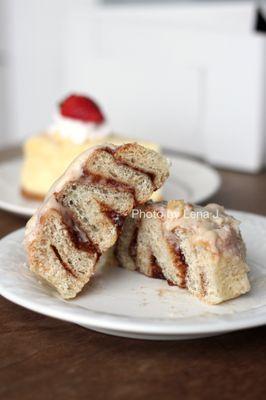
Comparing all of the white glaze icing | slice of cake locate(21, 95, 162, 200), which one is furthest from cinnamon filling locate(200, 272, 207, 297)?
slice of cake locate(21, 95, 162, 200)

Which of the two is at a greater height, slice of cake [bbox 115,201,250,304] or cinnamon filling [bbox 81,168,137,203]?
cinnamon filling [bbox 81,168,137,203]

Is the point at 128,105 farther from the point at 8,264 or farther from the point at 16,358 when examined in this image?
the point at 16,358

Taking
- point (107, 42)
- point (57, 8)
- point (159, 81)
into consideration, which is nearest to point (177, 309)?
point (159, 81)

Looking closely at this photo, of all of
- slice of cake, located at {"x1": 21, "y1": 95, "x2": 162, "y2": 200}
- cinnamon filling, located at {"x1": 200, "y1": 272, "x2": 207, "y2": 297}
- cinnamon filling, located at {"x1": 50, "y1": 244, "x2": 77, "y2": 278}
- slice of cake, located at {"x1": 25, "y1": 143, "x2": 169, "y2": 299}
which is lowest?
slice of cake, located at {"x1": 21, "y1": 95, "x2": 162, "y2": 200}

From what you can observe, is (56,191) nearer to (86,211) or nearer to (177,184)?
(86,211)

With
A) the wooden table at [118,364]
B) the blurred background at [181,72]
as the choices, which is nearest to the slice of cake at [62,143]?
the blurred background at [181,72]

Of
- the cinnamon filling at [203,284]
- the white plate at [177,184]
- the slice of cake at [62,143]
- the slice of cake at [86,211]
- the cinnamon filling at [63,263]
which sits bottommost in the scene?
the white plate at [177,184]

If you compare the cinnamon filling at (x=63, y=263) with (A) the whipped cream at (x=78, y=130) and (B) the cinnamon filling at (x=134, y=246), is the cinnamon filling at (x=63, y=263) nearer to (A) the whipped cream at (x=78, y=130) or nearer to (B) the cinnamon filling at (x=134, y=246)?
(B) the cinnamon filling at (x=134, y=246)

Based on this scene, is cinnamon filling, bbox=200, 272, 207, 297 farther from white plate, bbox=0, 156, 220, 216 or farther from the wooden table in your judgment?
white plate, bbox=0, 156, 220, 216
